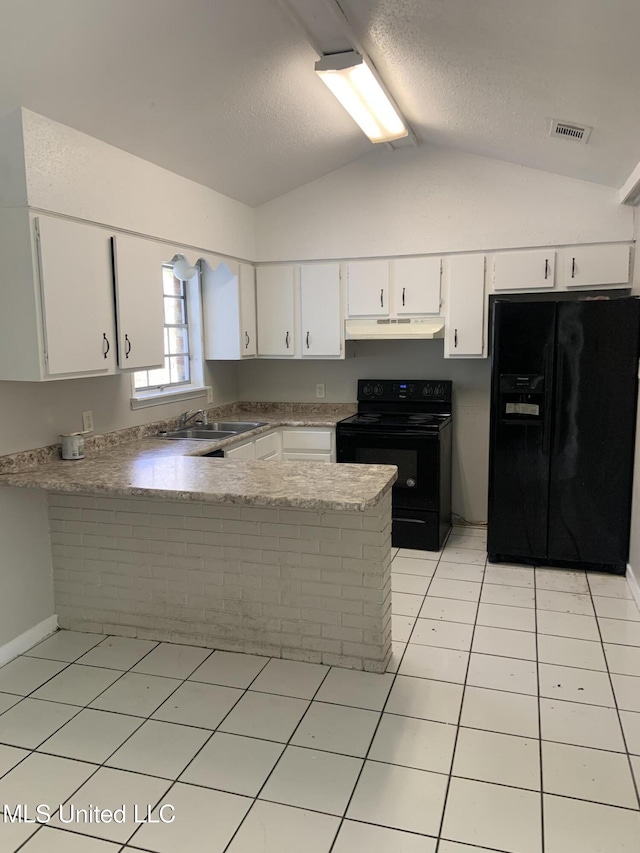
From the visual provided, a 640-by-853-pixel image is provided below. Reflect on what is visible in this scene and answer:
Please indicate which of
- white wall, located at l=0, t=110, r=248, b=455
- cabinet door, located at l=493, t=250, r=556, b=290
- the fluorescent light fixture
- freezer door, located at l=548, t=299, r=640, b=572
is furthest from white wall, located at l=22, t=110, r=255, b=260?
freezer door, located at l=548, t=299, r=640, b=572

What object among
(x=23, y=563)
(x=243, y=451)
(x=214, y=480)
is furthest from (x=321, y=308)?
(x=23, y=563)

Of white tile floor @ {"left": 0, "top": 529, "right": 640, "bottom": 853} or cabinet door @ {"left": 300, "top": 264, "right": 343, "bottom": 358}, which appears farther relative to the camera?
cabinet door @ {"left": 300, "top": 264, "right": 343, "bottom": 358}

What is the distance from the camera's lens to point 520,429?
12.8 feet

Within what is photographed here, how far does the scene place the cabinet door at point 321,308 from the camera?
4570 mm

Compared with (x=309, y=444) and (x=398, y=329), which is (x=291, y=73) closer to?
(x=398, y=329)

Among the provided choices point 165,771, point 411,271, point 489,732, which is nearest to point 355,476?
point 489,732

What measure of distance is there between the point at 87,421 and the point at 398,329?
2198 mm

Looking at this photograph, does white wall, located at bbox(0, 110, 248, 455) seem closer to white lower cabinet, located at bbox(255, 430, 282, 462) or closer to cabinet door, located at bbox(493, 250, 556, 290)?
white lower cabinet, located at bbox(255, 430, 282, 462)

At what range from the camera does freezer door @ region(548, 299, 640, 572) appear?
3.66 metres

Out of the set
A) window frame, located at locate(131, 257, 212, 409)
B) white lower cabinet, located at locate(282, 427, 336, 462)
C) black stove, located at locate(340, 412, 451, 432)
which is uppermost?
window frame, located at locate(131, 257, 212, 409)

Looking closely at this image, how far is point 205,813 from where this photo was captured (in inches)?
75.7

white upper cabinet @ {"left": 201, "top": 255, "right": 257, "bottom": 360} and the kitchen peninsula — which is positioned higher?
white upper cabinet @ {"left": 201, "top": 255, "right": 257, "bottom": 360}

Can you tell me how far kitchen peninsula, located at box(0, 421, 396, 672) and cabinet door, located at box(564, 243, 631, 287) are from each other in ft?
7.17

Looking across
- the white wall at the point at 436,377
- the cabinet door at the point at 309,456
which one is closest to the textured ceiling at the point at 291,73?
the white wall at the point at 436,377
